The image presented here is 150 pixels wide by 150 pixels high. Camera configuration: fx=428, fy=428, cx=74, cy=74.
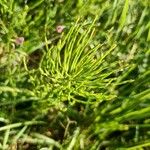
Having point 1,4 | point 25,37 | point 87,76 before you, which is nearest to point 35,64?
point 25,37

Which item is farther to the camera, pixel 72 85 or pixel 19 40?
pixel 19 40

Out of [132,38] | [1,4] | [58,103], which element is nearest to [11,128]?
[58,103]

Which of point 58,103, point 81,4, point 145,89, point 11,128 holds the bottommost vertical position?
point 11,128

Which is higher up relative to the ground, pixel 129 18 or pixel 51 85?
pixel 129 18

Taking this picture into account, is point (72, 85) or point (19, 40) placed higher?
point (19, 40)

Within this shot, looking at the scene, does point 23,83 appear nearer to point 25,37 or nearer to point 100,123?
point 25,37

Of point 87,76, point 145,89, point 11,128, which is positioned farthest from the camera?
point 145,89

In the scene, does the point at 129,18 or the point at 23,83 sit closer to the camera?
the point at 23,83

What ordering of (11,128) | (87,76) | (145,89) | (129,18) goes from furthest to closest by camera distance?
(129,18)
(145,89)
(11,128)
(87,76)
